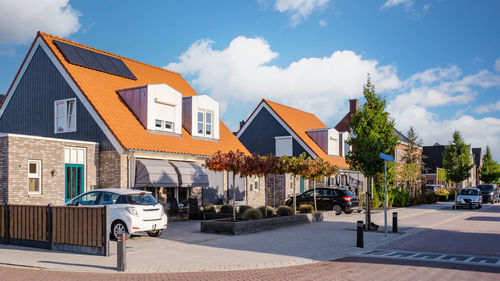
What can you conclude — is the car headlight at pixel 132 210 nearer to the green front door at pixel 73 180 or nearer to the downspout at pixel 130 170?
the downspout at pixel 130 170

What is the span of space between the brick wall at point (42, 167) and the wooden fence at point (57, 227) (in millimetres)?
3704

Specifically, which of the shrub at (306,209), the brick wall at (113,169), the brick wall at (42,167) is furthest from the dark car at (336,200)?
the brick wall at (42,167)

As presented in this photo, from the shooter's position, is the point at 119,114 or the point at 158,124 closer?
the point at 119,114

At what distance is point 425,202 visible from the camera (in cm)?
4256

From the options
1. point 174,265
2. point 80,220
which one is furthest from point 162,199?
point 174,265

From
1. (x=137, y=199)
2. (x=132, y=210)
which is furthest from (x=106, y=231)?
(x=137, y=199)

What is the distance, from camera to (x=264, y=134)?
38.5 m

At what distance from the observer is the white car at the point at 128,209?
46.7ft

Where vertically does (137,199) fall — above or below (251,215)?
above

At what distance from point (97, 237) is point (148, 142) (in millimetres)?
9974

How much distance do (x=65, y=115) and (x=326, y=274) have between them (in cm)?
1701

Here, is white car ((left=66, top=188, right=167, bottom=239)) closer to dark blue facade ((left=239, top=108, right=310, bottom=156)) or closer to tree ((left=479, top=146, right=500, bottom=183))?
dark blue facade ((left=239, top=108, right=310, bottom=156))

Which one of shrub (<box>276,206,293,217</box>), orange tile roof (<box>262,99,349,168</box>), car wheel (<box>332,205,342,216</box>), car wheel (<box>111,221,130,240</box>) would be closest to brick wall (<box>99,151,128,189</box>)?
car wheel (<box>111,221,130,240</box>)

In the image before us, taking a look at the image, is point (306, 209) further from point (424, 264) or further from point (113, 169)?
point (424, 264)
